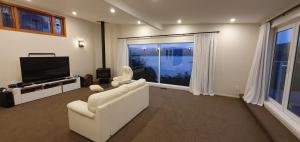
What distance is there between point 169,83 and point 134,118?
9.73ft

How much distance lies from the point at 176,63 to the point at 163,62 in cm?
54

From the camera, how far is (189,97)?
4410 mm

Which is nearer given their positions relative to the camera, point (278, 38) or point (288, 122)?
point (288, 122)

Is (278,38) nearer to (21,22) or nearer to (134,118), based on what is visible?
(134,118)

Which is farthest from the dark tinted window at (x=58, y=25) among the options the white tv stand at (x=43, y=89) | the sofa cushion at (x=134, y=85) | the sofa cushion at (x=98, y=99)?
the sofa cushion at (x=98, y=99)

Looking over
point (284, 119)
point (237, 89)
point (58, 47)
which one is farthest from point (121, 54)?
point (284, 119)

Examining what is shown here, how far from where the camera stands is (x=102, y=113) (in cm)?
204

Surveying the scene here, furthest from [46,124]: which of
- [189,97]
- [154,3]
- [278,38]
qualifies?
[278,38]

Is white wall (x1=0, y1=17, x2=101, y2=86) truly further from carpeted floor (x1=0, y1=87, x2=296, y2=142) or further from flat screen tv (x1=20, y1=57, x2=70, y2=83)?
carpeted floor (x1=0, y1=87, x2=296, y2=142)

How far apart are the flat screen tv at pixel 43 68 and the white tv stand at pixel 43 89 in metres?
0.23

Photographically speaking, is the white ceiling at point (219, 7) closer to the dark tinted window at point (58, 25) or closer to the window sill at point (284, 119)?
the window sill at point (284, 119)

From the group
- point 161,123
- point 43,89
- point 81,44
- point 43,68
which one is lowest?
point 161,123

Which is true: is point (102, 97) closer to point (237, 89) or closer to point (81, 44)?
point (237, 89)

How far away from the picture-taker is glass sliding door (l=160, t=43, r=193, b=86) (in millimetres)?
5254
